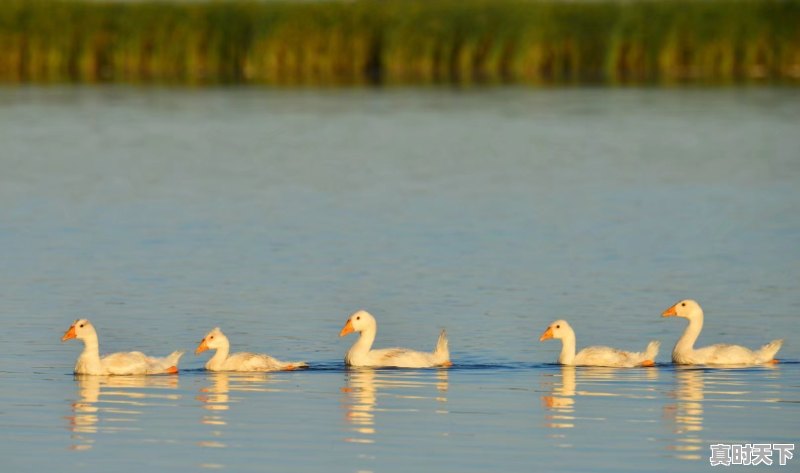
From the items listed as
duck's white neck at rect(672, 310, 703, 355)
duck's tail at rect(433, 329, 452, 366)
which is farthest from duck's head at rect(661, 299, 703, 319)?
duck's tail at rect(433, 329, 452, 366)

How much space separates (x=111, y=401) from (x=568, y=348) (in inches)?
157

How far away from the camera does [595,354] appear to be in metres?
15.5

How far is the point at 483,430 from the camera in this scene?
43.1 ft

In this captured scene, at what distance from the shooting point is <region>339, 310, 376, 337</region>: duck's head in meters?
16.1

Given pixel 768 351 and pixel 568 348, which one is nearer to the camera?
pixel 768 351

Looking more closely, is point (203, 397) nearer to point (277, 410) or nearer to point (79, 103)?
point (277, 410)

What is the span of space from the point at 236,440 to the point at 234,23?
47219 millimetres

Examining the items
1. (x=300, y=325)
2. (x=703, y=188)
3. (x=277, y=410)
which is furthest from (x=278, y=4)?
(x=277, y=410)

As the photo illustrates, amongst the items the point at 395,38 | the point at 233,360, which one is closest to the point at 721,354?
the point at 233,360

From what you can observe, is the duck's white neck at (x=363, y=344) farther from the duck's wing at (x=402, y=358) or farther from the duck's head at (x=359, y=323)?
the duck's wing at (x=402, y=358)

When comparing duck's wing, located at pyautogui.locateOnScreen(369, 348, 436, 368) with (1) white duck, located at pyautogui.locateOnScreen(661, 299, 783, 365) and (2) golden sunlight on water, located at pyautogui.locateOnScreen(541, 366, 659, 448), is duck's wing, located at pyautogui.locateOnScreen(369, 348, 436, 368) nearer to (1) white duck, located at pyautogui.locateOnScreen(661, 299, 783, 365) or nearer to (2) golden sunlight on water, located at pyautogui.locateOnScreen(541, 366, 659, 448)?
(2) golden sunlight on water, located at pyautogui.locateOnScreen(541, 366, 659, 448)

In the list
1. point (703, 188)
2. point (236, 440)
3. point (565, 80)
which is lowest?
point (236, 440)

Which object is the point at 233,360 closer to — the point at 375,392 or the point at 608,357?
the point at 375,392

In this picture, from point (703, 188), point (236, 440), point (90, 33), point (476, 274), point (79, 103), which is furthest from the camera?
point (90, 33)
